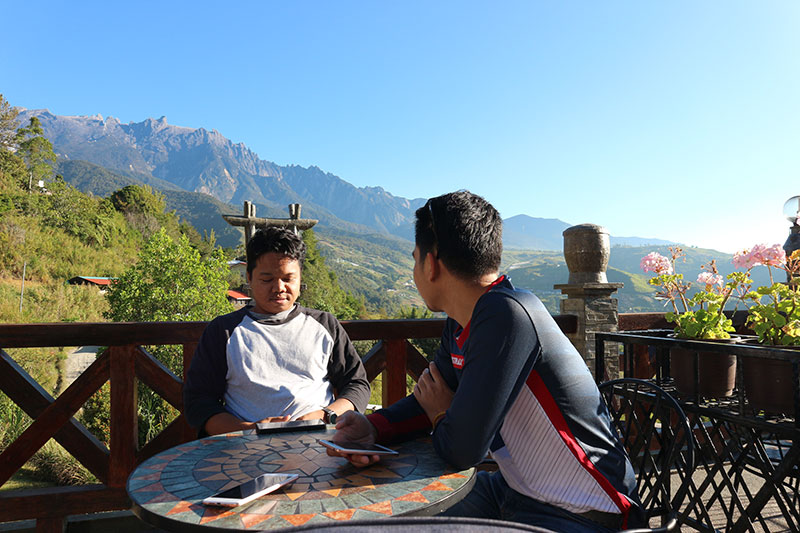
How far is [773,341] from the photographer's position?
175 cm

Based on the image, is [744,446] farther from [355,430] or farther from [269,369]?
[269,369]

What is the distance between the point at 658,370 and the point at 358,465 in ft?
5.76

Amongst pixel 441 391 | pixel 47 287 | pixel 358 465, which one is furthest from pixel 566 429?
pixel 47 287

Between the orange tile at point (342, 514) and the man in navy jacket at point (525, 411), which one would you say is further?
the man in navy jacket at point (525, 411)

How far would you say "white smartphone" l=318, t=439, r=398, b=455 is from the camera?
1.12 metres

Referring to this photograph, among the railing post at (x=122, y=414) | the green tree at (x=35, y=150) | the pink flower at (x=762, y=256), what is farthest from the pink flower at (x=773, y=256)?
the green tree at (x=35, y=150)

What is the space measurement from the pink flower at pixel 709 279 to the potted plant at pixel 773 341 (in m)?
0.31

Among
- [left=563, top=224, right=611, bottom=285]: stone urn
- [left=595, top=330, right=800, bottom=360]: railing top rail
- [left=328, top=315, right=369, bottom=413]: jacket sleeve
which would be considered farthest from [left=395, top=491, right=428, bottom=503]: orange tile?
[left=563, top=224, right=611, bottom=285]: stone urn

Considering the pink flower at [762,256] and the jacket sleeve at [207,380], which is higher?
the pink flower at [762,256]

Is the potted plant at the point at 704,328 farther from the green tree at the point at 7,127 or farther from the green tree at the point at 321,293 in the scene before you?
the green tree at the point at 7,127

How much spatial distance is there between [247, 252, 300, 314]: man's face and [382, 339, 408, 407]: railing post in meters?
0.70

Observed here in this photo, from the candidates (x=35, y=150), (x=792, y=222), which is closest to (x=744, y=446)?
(x=792, y=222)

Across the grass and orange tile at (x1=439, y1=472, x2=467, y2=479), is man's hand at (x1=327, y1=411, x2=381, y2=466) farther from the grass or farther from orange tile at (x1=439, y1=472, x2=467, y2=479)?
the grass

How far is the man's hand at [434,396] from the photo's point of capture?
125 cm
